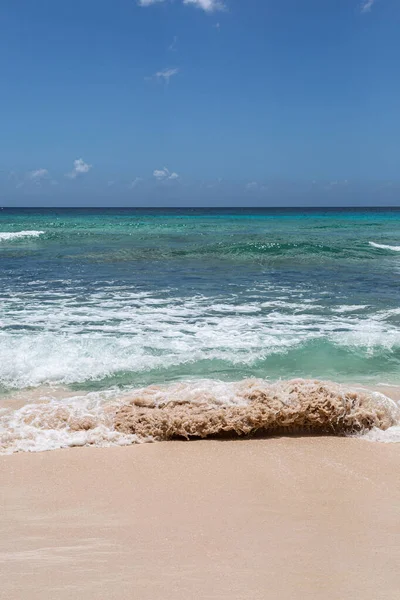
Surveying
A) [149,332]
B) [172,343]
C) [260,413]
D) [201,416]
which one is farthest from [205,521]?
[149,332]

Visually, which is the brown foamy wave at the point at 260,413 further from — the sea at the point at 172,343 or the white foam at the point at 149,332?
the white foam at the point at 149,332

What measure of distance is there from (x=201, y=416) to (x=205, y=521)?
4.38ft

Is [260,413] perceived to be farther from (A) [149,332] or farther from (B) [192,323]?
(B) [192,323]

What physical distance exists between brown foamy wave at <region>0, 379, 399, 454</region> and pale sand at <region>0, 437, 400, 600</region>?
0.52ft

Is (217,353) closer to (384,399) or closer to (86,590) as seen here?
(384,399)

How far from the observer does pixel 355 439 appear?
13.6 feet

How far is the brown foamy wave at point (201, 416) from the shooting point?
4125mm

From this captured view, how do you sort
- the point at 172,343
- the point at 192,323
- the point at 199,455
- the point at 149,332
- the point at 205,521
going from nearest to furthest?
the point at 205,521, the point at 199,455, the point at 172,343, the point at 149,332, the point at 192,323

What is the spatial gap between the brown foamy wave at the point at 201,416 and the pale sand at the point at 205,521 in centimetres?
16

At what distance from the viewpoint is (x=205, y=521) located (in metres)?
2.89

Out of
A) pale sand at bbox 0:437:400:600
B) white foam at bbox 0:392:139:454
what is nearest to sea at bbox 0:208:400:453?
white foam at bbox 0:392:139:454

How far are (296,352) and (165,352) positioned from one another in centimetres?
174

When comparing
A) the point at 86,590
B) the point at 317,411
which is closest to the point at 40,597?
the point at 86,590

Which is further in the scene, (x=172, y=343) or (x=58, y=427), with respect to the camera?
(x=172, y=343)
